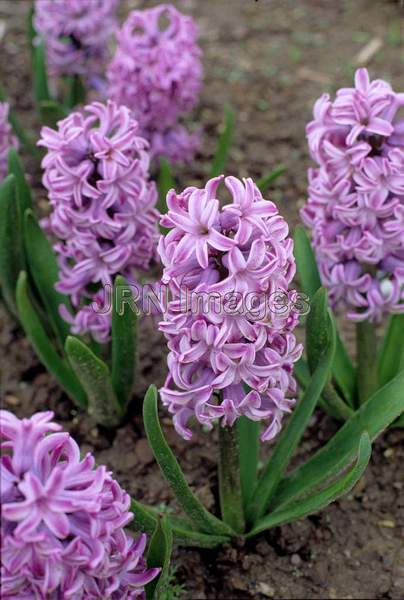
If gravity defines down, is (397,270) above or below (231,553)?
above

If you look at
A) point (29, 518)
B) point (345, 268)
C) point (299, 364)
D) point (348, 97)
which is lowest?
point (299, 364)

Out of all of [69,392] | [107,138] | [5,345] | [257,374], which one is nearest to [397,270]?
[257,374]

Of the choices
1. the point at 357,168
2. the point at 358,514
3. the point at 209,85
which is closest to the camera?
the point at 357,168

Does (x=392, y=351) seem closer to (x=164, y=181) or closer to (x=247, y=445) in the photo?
(x=247, y=445)

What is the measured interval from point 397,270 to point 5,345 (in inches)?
70.4

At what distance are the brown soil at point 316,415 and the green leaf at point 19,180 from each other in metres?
0.71

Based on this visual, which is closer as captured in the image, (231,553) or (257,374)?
(257,374)

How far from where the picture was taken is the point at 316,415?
329 centimetres

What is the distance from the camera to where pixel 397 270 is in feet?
8.57

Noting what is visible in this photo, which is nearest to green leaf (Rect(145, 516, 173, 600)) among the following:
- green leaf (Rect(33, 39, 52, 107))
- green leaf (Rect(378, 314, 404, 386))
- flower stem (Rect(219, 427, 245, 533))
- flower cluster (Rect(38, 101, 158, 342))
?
flower stem (Rect(219, 427, 245, 533))

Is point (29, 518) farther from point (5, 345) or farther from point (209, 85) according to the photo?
point (209, 85)

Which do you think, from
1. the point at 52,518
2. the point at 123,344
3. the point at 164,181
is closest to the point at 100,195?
the point at 123,344

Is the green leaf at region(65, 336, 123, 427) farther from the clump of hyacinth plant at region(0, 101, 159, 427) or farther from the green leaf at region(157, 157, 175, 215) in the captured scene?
the green leaf at region(157, 157, 175, 215)

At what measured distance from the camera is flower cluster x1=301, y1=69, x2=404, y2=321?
97.2 inches
